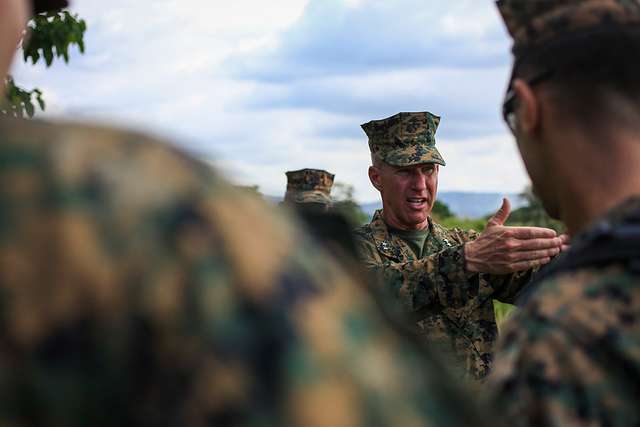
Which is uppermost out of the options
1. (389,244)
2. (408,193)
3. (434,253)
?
(408,193)

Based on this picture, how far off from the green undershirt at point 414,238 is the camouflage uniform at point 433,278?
0.11ft

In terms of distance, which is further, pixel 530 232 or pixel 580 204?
pixel 530 232

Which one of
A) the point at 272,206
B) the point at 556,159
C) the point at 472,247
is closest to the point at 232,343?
the point at 272,206

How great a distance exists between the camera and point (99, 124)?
88 centimetres

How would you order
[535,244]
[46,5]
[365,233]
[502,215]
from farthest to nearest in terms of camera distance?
[365,233], [502,215], [535,244], [46,5]

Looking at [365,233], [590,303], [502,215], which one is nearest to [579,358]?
[590,303]

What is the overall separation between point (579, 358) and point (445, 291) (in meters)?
3.29

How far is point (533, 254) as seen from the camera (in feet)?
14.2

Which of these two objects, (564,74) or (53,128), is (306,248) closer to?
(53,128)

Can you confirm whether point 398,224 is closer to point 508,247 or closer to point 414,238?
point 414,238

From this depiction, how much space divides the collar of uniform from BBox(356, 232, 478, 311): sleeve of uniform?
51 centimetres

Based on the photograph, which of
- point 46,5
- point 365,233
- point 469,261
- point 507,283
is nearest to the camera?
point 46,5

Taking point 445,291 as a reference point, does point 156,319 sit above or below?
below

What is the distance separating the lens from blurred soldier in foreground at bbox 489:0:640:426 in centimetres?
164
